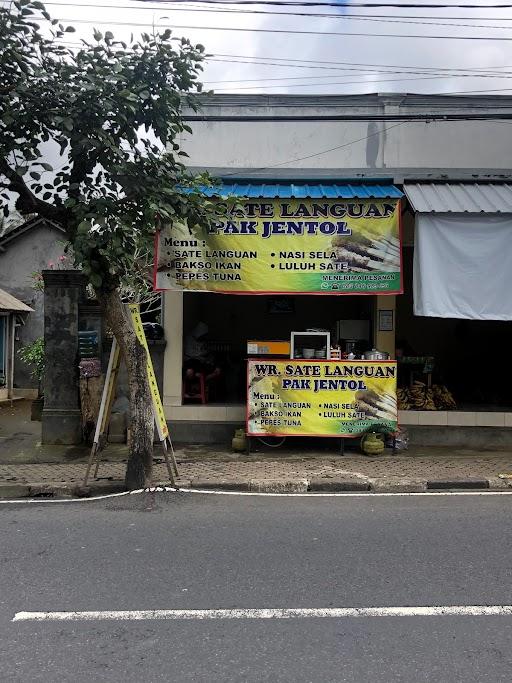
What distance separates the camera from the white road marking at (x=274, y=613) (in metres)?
3.71

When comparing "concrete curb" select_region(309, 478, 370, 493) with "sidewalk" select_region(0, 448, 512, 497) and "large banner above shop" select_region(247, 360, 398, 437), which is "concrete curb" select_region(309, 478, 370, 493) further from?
"large banner above shop" select_region(247, 360, 398, 437)

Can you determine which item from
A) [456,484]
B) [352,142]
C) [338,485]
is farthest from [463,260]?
[338,485]

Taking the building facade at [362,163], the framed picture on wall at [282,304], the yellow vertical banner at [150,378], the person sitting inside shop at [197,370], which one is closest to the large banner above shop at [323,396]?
the building facade at [362,163]

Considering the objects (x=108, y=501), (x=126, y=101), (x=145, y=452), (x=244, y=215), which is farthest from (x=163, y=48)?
(x=108, y=501)

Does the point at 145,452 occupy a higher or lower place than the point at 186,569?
higher

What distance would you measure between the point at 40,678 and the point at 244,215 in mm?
6999

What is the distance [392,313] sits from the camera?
1002cm

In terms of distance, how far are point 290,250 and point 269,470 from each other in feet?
10.7

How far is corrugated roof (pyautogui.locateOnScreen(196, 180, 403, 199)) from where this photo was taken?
29.3ft

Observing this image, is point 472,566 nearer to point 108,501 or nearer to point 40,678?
point 40,678

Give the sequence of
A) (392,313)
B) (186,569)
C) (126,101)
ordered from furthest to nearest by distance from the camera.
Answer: (392,313) < (126,101) < (186,569)

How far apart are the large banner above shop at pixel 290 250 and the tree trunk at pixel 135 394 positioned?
2.08 m

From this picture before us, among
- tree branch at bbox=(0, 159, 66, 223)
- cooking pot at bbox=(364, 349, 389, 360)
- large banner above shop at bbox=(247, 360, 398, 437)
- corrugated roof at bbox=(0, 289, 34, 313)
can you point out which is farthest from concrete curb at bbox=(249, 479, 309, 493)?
corrugated roof at bbox=(0, 289, 34, 313)

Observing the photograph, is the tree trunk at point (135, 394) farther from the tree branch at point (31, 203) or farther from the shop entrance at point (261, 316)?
the shop entrance at point (261, 316)
